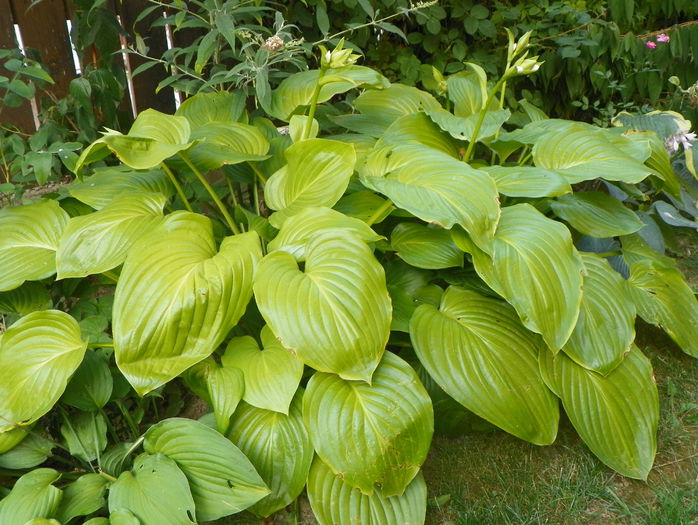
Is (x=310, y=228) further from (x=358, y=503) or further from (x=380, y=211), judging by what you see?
(x=358, y=503)

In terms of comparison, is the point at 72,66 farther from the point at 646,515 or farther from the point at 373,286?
the point at 646,515

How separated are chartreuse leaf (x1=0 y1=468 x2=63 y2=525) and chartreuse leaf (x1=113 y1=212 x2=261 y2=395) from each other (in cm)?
31

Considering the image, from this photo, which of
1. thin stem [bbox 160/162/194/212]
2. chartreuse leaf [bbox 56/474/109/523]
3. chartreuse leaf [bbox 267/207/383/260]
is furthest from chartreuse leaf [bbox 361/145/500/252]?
chartreuse leaf [bbox 56/474/109/523]

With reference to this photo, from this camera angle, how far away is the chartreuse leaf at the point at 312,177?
1833 mm

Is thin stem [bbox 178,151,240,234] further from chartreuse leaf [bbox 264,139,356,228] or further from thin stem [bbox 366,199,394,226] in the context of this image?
thin stem [bbox 366,199,394,226]

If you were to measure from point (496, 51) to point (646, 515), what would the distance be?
2.80 meters

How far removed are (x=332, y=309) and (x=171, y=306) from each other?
0.37 m

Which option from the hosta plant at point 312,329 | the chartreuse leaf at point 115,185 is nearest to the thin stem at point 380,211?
the hosta plant at point 312,329

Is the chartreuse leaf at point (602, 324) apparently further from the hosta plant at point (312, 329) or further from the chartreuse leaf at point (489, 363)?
the chartreuse leaf at point (489, 363)

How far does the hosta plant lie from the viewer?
4.83ft

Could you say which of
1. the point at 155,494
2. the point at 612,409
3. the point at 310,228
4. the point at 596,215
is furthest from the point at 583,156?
the point at 155,494

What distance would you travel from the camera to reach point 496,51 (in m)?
3.65

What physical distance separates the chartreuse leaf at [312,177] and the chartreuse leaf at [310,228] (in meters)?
0.11

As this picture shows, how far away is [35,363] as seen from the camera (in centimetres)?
161
